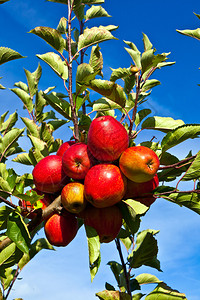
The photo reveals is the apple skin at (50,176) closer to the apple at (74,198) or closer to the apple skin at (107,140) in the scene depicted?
the apple at (74,198)

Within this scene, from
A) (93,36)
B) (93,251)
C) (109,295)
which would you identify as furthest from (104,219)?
(93,36)

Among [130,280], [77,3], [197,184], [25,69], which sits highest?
[77,3]

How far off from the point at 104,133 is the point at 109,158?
16cm

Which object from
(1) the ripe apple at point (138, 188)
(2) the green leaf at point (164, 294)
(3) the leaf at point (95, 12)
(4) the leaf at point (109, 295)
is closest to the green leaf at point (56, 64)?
(1) the ripe apple at point (138, 188)

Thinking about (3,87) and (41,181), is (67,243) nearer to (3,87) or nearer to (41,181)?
(41,181)

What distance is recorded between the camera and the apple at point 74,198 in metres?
1.99

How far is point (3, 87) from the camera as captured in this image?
127 inches

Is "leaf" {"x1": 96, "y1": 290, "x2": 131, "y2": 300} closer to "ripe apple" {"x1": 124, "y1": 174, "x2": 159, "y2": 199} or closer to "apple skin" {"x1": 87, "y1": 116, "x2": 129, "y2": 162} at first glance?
"ripe apple" {"x1": 124, "y1": 174, "x2": 159, "y2": 199}

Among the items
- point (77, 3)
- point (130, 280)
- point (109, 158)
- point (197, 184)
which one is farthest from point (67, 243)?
point (77, 3)

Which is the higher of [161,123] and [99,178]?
[161,123]

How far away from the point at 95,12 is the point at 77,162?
6.87 ft

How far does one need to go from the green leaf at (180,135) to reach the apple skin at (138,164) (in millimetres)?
197

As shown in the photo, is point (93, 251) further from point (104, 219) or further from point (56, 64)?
point (56, 64)

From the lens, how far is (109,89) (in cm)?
217
